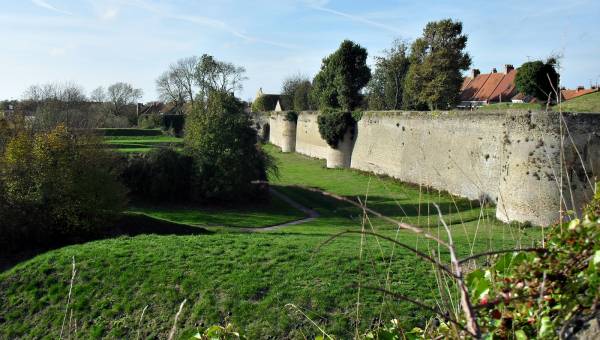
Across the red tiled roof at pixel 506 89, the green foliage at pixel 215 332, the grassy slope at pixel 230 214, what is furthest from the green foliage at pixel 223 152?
the green foliage at pixel 215 332

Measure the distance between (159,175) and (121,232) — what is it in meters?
7.57

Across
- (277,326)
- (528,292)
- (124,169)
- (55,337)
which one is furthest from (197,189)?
(528,292)

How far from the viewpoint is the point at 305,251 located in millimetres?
12234

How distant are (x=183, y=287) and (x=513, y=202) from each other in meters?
12.6

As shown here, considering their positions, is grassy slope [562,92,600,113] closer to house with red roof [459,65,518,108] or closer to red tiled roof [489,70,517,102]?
red tiled roof [489,70,517,102]

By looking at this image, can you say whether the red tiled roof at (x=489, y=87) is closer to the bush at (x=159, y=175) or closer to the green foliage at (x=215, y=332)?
the bush at (x=159, y=175)

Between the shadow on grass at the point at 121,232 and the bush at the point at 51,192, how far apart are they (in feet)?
1.08

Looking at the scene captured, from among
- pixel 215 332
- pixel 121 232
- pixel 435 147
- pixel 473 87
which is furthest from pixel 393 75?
pixel 215 332

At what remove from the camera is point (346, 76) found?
39438mm

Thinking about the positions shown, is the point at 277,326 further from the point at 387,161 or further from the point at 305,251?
the point at 387,161

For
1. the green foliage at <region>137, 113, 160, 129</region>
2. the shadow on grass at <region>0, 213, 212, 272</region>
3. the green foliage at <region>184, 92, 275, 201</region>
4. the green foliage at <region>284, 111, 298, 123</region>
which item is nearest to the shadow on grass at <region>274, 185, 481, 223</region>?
the green foliage at <region>184, 92, 275, 201</region>

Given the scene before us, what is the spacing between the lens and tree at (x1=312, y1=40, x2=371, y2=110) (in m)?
39.4

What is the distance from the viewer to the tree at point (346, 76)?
1550 inches

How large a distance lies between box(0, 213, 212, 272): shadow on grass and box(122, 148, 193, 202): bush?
5.26 meters
